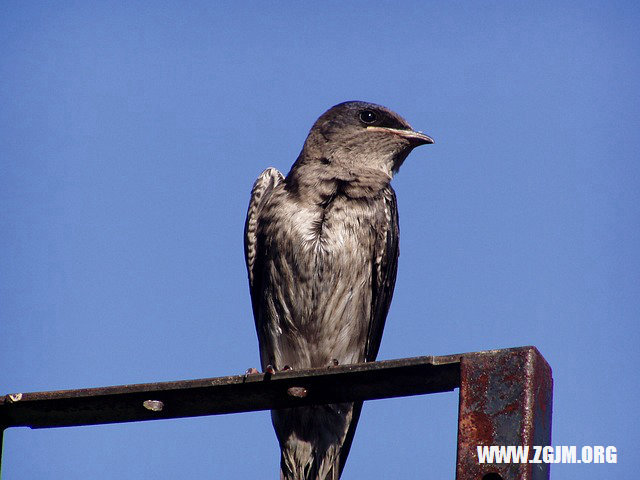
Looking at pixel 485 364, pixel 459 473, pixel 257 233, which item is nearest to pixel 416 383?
pixel 485 364

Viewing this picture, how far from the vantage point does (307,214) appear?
8422mm

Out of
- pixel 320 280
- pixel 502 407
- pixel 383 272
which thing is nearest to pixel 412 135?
pixel 383 272

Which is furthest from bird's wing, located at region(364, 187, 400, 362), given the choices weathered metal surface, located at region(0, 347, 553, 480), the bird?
weathered metal surface, located at region(0, 347, 553, 480)

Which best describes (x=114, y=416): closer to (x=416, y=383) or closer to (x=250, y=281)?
(x=416, y=383)

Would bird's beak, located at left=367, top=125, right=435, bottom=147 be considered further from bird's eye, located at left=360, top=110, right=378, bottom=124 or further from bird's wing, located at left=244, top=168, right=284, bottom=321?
bird's wing, located at left=244, top=168, right=284, bottom=321

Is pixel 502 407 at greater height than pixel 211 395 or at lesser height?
lesser

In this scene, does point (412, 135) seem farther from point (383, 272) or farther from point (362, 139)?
point (383, 272)

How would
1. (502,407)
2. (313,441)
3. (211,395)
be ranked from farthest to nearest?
(313,441) < (211,395) < (502,407)

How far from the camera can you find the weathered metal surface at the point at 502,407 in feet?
10.7

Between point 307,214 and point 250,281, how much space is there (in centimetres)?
97

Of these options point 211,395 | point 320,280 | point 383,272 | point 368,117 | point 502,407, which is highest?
point 368,117

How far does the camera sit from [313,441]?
26.9 feet

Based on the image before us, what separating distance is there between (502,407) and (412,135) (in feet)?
20.9

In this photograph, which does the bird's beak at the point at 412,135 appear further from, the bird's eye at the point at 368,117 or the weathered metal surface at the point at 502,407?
the weathered metal surface at the point at 502,407
